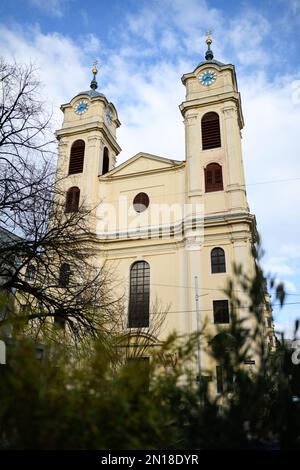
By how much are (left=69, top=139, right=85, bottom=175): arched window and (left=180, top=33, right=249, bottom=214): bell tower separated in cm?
799

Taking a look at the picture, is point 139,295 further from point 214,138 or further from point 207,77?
point 207,77

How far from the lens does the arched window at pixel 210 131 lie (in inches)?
959

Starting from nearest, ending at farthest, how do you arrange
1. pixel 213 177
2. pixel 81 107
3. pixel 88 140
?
1. pixel 213 177
2. pixel 88 140
3. pixel 81 107

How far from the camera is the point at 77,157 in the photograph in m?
28.0

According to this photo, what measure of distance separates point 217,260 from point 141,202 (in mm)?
6730

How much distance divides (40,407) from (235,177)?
2160 cm

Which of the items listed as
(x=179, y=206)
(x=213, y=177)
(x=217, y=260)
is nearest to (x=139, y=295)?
(x=217, y=260)

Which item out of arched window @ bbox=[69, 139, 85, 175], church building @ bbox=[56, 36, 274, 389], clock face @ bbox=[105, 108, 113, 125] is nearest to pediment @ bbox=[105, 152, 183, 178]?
church building @ bbox=[56, 36, 274, 389]

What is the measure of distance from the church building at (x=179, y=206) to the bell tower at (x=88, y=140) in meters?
0.08

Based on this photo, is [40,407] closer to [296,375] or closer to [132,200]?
[296,375]

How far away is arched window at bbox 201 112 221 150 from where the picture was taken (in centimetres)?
2436

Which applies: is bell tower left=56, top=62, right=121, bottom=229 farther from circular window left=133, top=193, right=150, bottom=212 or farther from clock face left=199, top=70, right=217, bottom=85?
clock face left=199, top=70, right=217, bottom=85

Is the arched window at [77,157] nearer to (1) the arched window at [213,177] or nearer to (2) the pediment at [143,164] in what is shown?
(2) the pediment at [143,164]

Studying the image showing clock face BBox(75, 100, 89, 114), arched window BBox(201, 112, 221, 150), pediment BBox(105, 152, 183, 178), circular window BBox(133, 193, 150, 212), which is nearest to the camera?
arched window BBox(201, 112, 221, 150)
